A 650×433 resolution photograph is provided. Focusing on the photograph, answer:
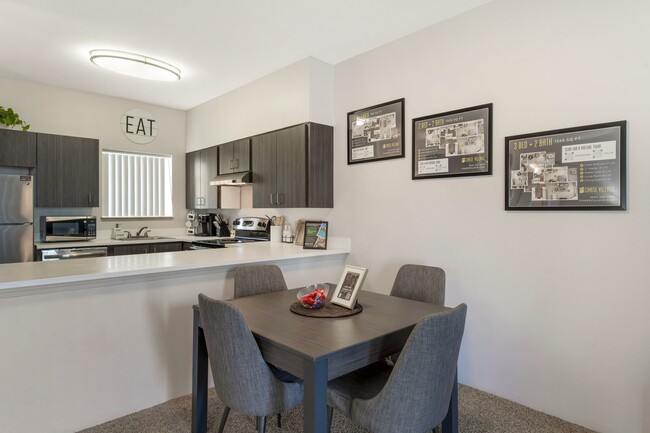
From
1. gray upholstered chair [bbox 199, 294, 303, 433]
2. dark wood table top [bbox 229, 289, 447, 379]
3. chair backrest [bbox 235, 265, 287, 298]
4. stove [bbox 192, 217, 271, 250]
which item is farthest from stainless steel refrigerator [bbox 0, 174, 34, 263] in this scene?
gray upholstered chair [bbox 199, 294, 303, 433]

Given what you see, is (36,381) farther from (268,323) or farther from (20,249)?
(20,249)

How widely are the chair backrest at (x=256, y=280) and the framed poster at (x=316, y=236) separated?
38.1 inches

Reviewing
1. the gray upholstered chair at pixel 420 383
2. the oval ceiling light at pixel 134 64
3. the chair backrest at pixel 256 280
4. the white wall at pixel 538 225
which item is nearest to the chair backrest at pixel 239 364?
the gray upholstered chair at pixel 420 383

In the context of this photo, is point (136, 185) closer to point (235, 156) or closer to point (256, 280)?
point (235, 156)

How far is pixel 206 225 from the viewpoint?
5.20 metres

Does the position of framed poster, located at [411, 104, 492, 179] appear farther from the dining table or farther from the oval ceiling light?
the oval ceiling light

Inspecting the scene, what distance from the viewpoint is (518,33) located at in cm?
246

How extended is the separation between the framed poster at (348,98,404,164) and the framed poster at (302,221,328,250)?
0.68 metres

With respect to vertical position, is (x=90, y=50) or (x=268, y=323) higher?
(x=90, y=50)

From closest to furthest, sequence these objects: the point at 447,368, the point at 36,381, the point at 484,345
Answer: the point at 447,368 < the point at 36,381 < the point at 484,345

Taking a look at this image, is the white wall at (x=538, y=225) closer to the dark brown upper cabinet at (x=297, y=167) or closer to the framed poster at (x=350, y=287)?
the dark brown upper cabinet at (x=297, y=167)

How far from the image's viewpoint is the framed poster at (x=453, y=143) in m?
2.62

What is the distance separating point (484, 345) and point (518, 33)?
6.91 feet

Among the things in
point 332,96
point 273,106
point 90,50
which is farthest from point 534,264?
point 90,50
